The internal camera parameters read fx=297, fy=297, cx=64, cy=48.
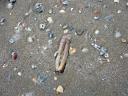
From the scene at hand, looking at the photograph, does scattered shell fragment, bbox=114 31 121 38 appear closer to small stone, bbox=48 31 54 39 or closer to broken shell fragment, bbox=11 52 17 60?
small stone, bbox=48 31 54 39

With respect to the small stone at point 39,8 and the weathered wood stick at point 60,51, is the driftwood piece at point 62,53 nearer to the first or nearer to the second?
the weathered wood stick at point 60,51

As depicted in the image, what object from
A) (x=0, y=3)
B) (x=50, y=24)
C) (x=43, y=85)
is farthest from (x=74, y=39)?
(x=0, y=3)

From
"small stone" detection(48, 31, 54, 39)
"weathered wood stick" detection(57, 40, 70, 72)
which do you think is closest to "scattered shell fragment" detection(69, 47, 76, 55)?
"weathered wood stick" detection(57, 40, 70, 72)

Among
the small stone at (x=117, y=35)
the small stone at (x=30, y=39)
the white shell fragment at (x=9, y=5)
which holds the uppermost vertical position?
the white shell fragment at (x=9, y=5)

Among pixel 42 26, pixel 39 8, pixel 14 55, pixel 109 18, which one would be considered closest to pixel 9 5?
pixel 39 8

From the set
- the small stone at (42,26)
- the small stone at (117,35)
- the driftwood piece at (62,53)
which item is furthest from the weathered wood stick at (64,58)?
the small stone at (117,35)

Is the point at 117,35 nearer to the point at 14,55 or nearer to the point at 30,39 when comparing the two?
the point at 30,39

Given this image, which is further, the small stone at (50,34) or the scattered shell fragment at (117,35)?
the small stone at (50,34)

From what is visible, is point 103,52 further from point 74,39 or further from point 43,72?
point 43,72

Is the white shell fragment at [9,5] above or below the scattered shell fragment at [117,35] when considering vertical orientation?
above

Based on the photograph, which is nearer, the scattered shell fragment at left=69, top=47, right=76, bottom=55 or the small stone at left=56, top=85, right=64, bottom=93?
the small stone at left=56, top=85, right=64, bottom=93

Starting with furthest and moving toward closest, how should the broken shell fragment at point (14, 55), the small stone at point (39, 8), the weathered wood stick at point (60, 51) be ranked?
1. the small stone at point (39, 8)
2. the broken shell fragment at point (14, 55)
3. the weathered wood stick at point (60, 51)
